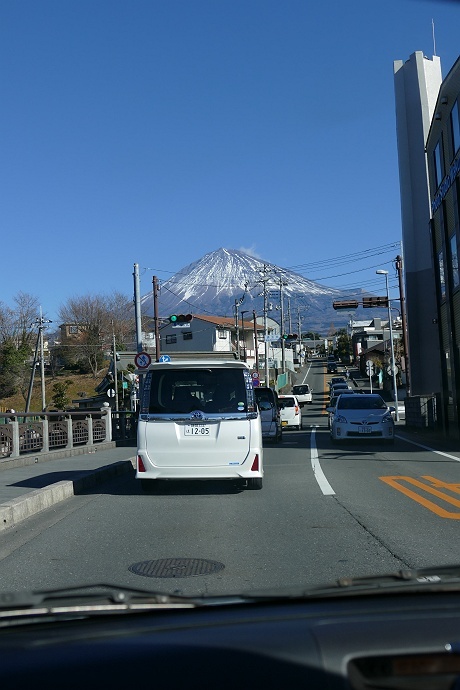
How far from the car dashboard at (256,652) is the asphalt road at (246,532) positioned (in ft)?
4.35

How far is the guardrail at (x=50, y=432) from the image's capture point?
58.6 feet

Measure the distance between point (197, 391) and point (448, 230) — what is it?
59.0ft

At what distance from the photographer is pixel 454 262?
2669cm

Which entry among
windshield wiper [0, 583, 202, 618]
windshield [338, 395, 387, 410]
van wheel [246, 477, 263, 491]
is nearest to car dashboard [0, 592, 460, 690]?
windshield wiper [0, 583, 202, 618]

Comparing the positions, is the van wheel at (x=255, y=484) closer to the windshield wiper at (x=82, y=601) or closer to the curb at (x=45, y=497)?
the curb at (x=45, y=497)

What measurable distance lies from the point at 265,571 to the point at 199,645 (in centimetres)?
442

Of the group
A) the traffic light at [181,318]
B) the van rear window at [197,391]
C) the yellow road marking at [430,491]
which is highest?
the traffic light at [181,318]

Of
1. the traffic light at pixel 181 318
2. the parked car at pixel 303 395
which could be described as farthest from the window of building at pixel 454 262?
the parked car at pixel 303 395

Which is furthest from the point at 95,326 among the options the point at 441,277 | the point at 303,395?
the point at 441,277

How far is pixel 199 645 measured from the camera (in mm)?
2363

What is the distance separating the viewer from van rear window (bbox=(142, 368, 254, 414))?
39.0 feet

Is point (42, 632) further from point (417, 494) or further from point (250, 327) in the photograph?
point (250, 327)

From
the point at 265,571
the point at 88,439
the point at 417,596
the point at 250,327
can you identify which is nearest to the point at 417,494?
the point at 265,571

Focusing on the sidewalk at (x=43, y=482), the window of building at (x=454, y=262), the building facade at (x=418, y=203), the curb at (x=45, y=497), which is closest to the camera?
the curb at (x=45, y=497)
